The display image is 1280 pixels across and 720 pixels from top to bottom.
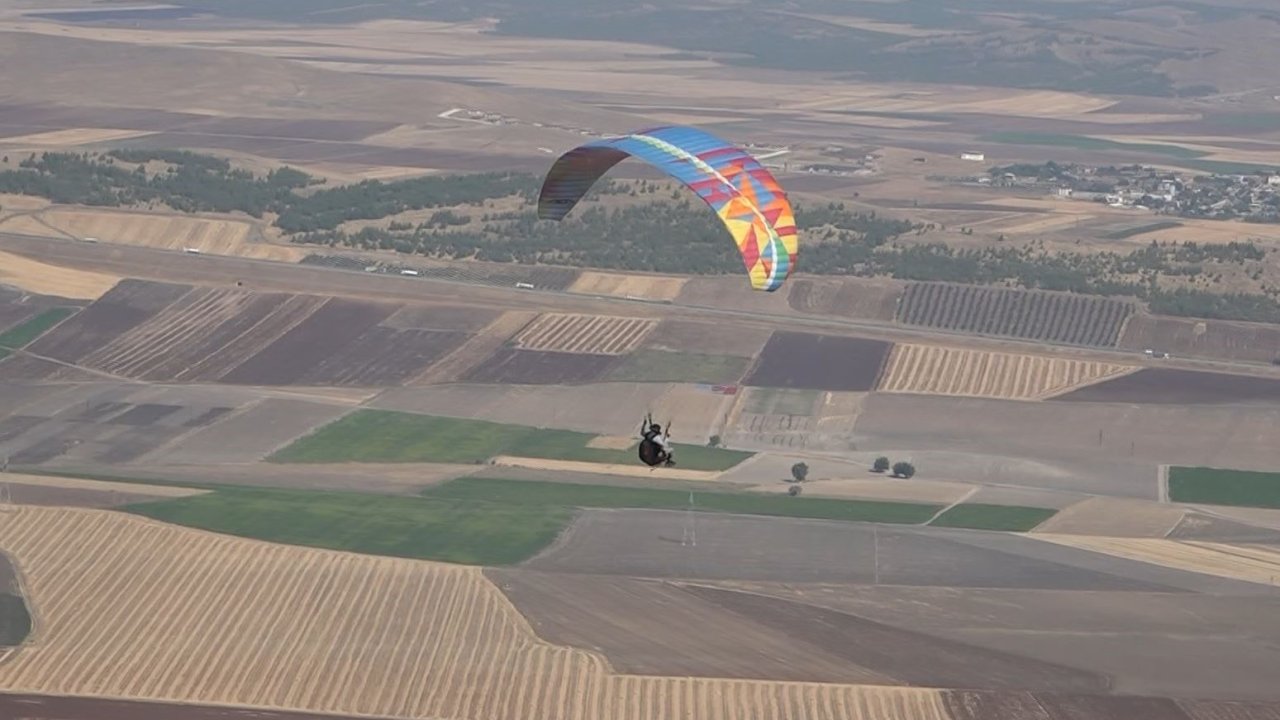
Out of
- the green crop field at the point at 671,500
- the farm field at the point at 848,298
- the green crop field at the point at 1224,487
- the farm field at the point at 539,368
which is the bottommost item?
the farm field at the point at 848,298

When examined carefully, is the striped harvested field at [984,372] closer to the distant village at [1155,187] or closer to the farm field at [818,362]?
the farm field at [818,362]

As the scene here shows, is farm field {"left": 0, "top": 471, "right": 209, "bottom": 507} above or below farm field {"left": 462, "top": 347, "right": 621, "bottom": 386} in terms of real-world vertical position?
above

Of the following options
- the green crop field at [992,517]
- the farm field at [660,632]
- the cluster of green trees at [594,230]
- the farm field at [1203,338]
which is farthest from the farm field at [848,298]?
the farm field at [660,632]

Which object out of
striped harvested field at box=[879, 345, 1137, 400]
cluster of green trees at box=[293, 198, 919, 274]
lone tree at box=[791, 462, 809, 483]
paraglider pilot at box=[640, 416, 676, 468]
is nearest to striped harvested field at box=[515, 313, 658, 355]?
striped harvested field at box=[879, 345, 1137, 400]

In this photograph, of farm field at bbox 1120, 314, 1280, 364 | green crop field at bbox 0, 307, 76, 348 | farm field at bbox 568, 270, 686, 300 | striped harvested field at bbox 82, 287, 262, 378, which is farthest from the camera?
farm field at bbox 568, 270, 686, 300

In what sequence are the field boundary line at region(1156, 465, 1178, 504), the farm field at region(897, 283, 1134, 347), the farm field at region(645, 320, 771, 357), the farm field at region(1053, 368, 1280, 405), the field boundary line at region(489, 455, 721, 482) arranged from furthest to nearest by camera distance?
the farm field at region(897, 283, 1134, 347), the farm field at region(645, 320, 771, 357), the farm field at region(1053, 368, 1280, 405), the field boundary line at region(489, 455, 721, 482), the field boundary line at region(1156, 465, 1178, 504)

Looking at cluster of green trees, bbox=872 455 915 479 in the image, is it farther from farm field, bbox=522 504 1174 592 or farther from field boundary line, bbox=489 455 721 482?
farm field, bbox=522 504 1174 592

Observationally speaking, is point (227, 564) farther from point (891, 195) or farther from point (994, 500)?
point (891, 195)
